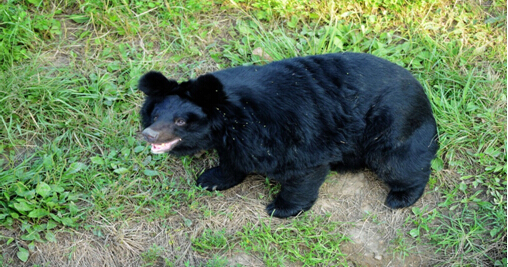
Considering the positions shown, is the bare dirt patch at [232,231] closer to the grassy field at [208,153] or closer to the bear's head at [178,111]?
the grassy field at [208,153]

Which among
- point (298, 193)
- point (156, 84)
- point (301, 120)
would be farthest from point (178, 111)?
point (298, 193)

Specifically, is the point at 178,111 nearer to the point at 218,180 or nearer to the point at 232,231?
the point at 218,180

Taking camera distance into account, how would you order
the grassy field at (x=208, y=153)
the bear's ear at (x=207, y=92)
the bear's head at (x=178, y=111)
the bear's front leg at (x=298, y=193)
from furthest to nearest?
the grassy field at (x=208, y=153) < the bear's front leg at (x=298, y=193) < the bear's head at (x=178, y=111) < the bear's ear at (x=207, y=92)

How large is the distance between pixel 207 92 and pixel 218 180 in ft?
Result: 4.10

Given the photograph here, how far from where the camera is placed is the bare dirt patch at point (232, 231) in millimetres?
4242

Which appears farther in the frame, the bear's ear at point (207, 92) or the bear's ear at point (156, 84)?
the bear's ear at point (156, 84)

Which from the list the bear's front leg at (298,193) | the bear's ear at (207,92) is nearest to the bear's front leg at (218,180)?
the bear's front leg at (298,193)

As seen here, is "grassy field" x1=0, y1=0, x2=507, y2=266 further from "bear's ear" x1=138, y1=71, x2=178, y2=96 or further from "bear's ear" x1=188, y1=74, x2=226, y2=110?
"bear's ear" x1=188, y1=74, x2=226, y2=110

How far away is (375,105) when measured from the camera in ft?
13.4

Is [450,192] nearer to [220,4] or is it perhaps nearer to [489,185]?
[489,185]

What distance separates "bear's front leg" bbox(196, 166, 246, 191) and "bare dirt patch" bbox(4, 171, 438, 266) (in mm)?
100

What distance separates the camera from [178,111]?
374 cm

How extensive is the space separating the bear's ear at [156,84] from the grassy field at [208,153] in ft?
3.47

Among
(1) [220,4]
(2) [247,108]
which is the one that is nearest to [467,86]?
(2) [247,108]
